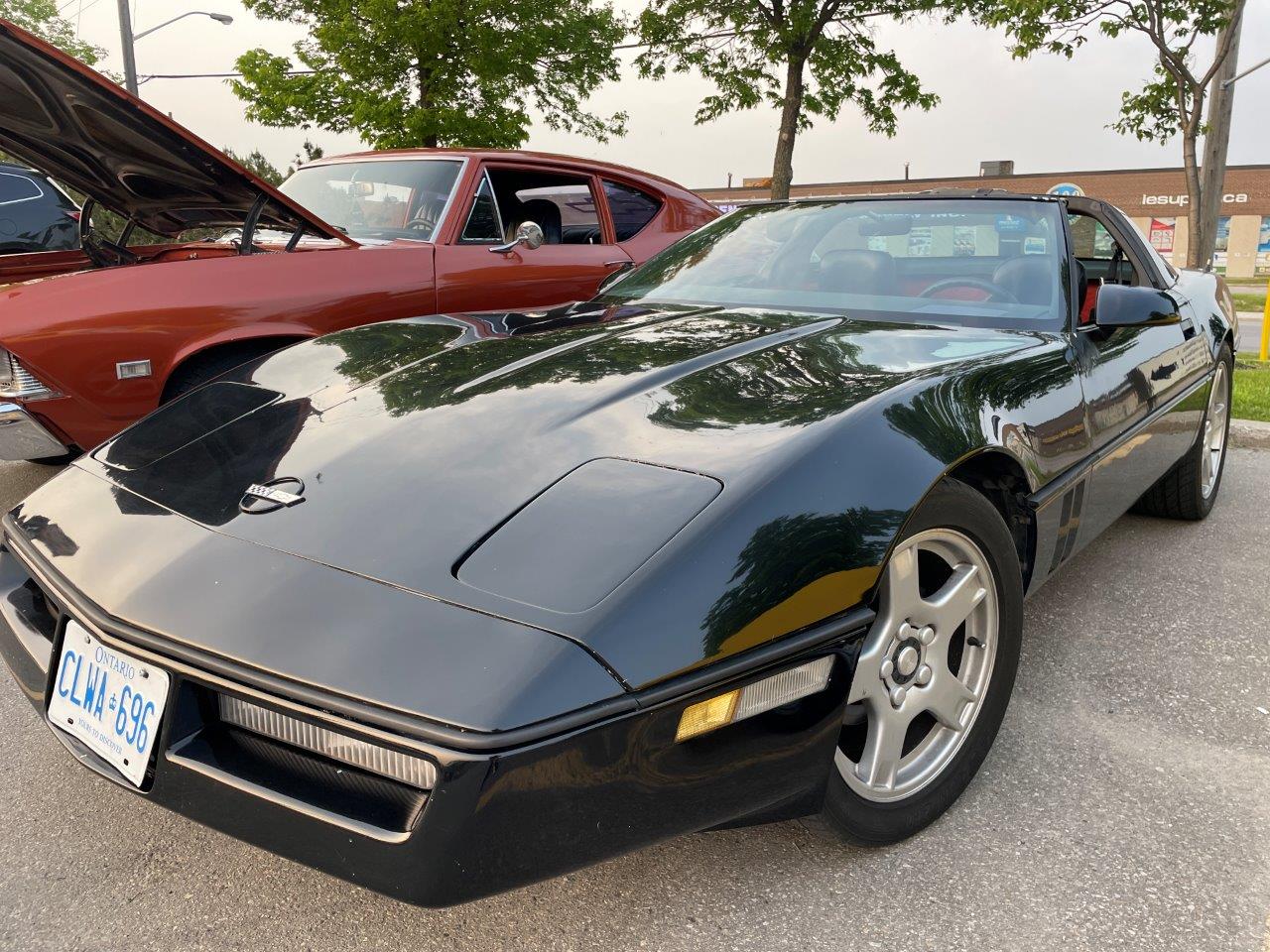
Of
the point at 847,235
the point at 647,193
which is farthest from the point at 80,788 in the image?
the point at 647,193

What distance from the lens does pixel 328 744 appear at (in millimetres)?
1286

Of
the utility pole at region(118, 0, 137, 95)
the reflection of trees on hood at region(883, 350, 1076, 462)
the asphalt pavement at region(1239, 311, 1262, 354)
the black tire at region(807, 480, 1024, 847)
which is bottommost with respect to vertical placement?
the asphalt pavement at region(1239, 311, 1262, 354)

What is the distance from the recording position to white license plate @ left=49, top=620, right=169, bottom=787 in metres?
1.41

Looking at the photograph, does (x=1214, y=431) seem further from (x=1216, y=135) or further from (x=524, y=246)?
(x=1216, y=135)

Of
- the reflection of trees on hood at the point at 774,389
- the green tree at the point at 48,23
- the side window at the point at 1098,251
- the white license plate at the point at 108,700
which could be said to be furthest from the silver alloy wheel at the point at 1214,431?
the green tree at the point at 48,23

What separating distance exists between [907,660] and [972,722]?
0.27 m

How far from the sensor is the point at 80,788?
200 centimetres

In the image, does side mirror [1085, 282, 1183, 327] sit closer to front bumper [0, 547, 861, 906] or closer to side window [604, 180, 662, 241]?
front bumper [0, 547, 861, 906]

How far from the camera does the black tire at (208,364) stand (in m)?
3.37

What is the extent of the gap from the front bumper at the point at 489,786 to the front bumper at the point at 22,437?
1963mm

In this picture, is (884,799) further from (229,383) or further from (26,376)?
(26,376)

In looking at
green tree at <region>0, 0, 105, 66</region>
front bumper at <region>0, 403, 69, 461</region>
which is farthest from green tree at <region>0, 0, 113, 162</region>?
front bumper at <region>0, 403, 69, 461</region>

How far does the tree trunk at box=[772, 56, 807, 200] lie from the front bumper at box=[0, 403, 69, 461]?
12714mm

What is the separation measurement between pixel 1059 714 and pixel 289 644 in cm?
185
